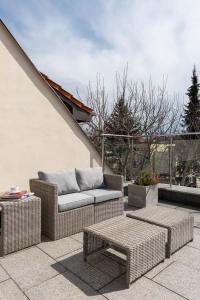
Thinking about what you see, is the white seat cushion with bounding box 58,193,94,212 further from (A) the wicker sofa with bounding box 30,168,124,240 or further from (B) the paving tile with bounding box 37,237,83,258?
(B) the paving tile with bounding box 37,237,83,258

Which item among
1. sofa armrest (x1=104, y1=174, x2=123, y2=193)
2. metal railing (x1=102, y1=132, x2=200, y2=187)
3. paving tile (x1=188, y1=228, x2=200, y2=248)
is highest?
metal railing (x1=102, y1=132, x2=200, y2=187)

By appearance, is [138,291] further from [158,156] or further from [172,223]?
[158,156]

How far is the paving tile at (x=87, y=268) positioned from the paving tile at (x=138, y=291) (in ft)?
0.34

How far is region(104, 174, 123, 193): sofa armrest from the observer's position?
13.8 ft

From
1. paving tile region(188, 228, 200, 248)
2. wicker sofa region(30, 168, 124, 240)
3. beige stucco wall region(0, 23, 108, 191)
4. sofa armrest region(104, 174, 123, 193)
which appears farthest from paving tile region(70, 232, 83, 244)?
paving tile region(188, 228, 200, 248)

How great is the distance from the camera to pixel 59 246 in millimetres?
2926

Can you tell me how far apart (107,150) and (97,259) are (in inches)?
138

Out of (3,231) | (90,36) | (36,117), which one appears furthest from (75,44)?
(3,231)

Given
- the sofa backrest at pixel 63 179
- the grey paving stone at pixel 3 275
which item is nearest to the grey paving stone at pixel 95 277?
the grey paving stone at pixel 3 275

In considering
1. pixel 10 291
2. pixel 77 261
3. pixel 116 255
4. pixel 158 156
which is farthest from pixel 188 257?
pixel 158 156

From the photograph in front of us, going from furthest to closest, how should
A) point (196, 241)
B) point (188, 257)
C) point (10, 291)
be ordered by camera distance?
point (196, 241), point (188, 257), point (10, 291)

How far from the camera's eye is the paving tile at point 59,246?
9.03ft

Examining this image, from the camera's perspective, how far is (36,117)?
4254 mm

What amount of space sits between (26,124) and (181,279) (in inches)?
137
